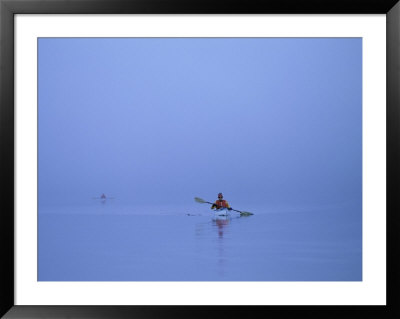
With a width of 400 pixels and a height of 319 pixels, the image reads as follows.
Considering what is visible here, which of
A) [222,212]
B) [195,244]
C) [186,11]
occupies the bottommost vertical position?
[195,244]

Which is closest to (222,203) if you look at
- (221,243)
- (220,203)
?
→ (220,203)

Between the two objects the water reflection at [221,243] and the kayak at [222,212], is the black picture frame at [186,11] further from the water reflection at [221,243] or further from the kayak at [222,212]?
the kayak at [222,212]

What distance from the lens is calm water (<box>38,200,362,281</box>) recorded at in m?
1.88

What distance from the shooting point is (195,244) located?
234 centimetres

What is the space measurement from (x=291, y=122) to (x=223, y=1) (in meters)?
0.86

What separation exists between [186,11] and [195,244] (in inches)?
45.0

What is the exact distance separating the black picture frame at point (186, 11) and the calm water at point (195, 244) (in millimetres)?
114

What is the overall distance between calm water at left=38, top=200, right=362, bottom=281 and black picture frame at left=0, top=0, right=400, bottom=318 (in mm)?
114

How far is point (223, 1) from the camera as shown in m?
1.63

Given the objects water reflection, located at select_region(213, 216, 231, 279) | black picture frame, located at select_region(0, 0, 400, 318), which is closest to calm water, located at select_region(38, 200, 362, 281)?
water reflection, located at select_region(213, 216, 231, 279)

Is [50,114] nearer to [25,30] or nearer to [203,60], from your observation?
[25,30]

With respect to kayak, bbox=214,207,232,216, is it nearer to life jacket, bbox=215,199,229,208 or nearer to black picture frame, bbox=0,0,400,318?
life jacket, bbox=215,199,229,208

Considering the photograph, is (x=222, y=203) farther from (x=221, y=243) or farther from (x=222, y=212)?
(x=221, y=243)

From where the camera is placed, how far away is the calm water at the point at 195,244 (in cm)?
188
